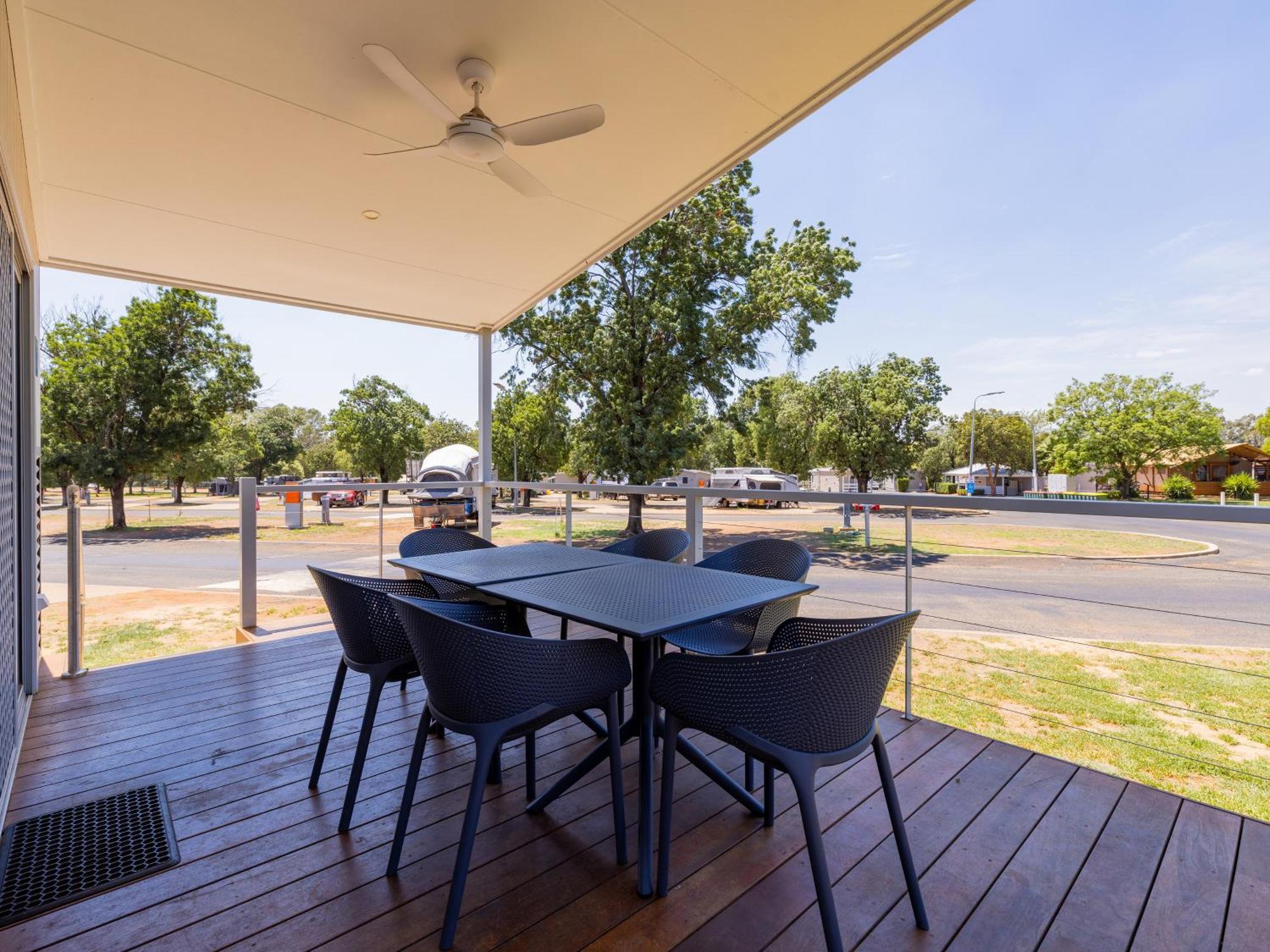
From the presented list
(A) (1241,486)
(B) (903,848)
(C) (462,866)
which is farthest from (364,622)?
(A) (1241,486)

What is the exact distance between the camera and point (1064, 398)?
1140 inches

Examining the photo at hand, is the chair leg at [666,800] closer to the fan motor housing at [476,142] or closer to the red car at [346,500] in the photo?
the fan motor housing at [476,142]

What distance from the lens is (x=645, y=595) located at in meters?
1.92

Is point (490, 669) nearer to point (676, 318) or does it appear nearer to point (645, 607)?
point (645, 607)

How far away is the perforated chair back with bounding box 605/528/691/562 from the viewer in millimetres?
2996

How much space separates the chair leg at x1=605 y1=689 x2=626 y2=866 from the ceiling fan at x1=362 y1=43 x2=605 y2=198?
6.71ft

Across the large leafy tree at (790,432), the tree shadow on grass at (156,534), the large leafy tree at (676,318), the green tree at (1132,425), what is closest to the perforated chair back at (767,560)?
the large leafy tree at (676,318)

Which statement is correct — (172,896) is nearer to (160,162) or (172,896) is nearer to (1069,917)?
(1069,917)

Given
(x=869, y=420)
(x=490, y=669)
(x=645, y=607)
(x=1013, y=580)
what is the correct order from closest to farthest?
1. (x=490, y=669)
2. (x=645, y=607)
3. (x=1013, y=580)
4. (x=869, y=420)

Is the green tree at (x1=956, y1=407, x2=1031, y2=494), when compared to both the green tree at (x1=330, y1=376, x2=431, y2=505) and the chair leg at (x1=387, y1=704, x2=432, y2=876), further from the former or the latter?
the chair leg at (x1=387, y1=704, x2=432, y2=876)

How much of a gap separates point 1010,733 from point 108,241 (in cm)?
617

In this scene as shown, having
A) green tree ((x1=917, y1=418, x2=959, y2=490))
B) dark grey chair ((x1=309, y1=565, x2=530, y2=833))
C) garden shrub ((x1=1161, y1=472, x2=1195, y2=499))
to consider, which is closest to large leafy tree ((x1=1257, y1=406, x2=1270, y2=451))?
garden shrub ((x1=1161, y1=472, x2=1195, y2=499))

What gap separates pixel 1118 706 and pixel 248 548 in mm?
6261

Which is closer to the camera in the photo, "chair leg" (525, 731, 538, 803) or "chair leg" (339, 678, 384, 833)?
"chair leg" (339, 678, 384, 833)
